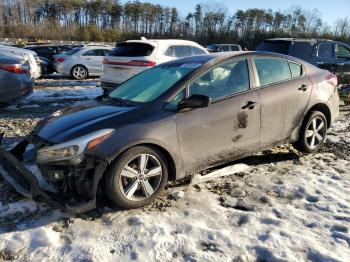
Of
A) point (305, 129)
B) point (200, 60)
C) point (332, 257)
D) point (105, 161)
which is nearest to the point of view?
point (332, 257)

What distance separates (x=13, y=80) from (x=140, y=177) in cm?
565

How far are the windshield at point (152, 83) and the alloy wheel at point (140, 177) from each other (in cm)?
73

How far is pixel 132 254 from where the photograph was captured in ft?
11.1

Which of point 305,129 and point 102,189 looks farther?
point 305,129

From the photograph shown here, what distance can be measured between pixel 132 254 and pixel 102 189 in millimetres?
841

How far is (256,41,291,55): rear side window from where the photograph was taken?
36.8 ft

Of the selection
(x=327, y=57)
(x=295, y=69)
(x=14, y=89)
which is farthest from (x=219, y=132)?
(x=327, y=57)

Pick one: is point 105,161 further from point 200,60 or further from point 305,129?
point 305,129

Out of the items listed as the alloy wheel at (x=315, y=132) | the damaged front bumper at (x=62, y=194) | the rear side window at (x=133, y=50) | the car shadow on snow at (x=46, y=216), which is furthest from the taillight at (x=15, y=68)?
the alloy wheel at (x=315, y=132)

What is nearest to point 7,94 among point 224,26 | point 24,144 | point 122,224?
point 24,144

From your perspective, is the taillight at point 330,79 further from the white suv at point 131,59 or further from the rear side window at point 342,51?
the rear side window at point 342,51

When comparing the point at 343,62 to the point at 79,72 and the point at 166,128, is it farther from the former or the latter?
the point at 79,72

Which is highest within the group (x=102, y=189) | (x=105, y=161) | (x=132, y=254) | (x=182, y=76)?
(x=182, y=76)

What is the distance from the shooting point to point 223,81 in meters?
4.82
